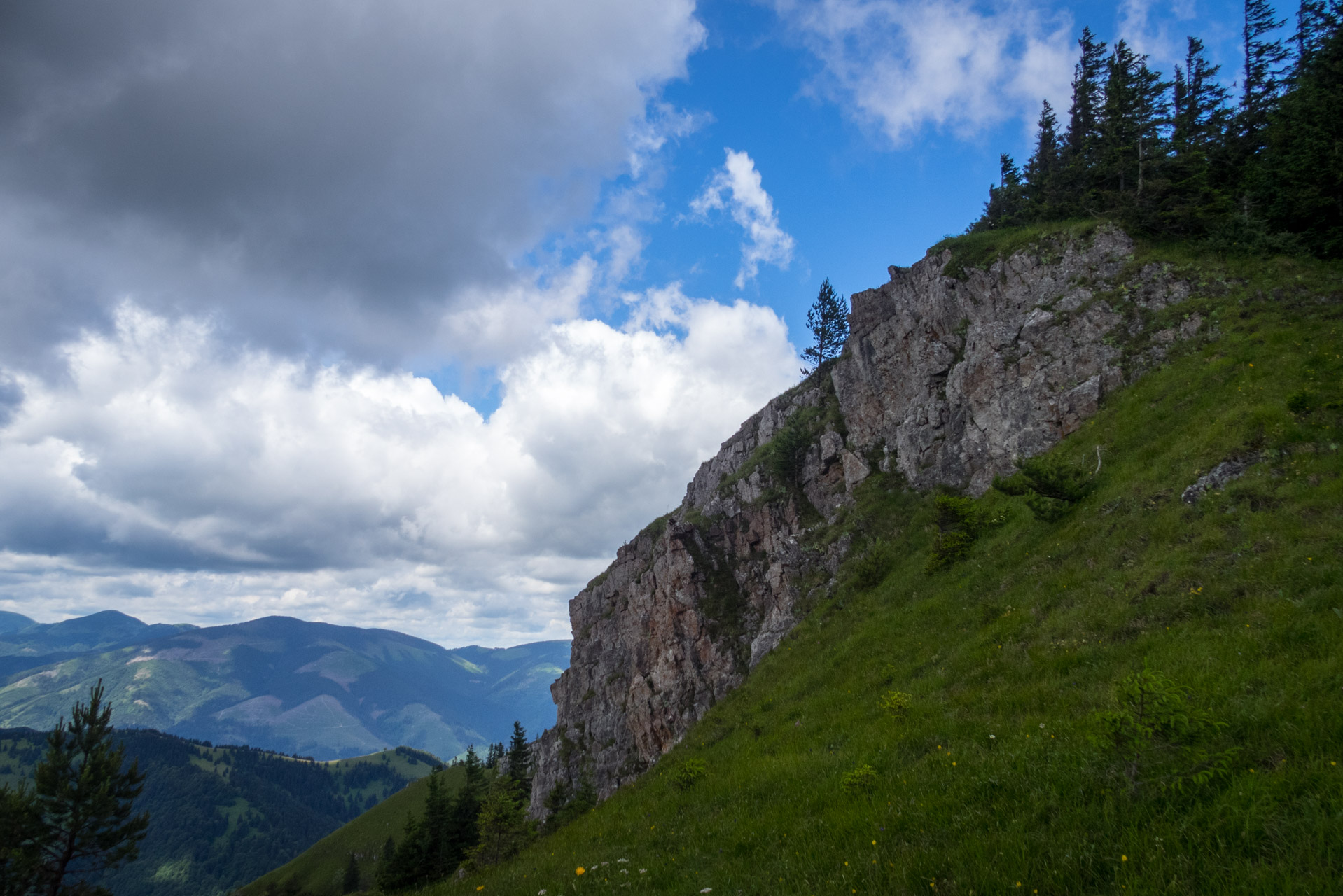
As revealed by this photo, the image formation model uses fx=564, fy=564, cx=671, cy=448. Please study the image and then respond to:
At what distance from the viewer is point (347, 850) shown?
17038cm

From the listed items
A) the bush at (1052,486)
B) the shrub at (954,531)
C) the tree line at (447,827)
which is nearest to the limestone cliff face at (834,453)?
the tree line at (447,827)

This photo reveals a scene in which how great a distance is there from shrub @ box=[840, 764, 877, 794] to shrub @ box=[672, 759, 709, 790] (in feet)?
21.0

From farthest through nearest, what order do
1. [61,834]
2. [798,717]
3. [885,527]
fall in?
[885,527] → [61,834] → [798,717]

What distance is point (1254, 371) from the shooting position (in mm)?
21703

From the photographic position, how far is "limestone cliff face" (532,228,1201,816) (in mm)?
34031

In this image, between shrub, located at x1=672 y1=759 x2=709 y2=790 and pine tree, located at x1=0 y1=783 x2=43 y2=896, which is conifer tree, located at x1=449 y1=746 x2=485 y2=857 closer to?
pine tree, located at x1=0 y1=783 x2=43 y2=896

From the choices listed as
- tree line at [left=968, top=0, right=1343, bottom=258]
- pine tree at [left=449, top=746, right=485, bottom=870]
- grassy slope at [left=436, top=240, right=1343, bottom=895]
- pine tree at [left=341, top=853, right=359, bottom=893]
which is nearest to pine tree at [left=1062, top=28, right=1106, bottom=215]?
tree line at [left=968, top=0, right=1343, bottom=258]

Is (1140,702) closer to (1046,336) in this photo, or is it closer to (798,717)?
(798,717)

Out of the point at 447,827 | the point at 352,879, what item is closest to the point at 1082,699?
the point at 447,827

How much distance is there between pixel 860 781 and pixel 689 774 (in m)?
7.15

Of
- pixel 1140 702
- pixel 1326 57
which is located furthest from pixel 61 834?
pixel 1326 57

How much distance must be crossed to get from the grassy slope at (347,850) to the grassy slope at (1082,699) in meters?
167

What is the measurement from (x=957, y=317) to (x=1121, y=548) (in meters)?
34.7

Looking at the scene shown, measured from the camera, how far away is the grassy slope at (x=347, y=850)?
15075cm
